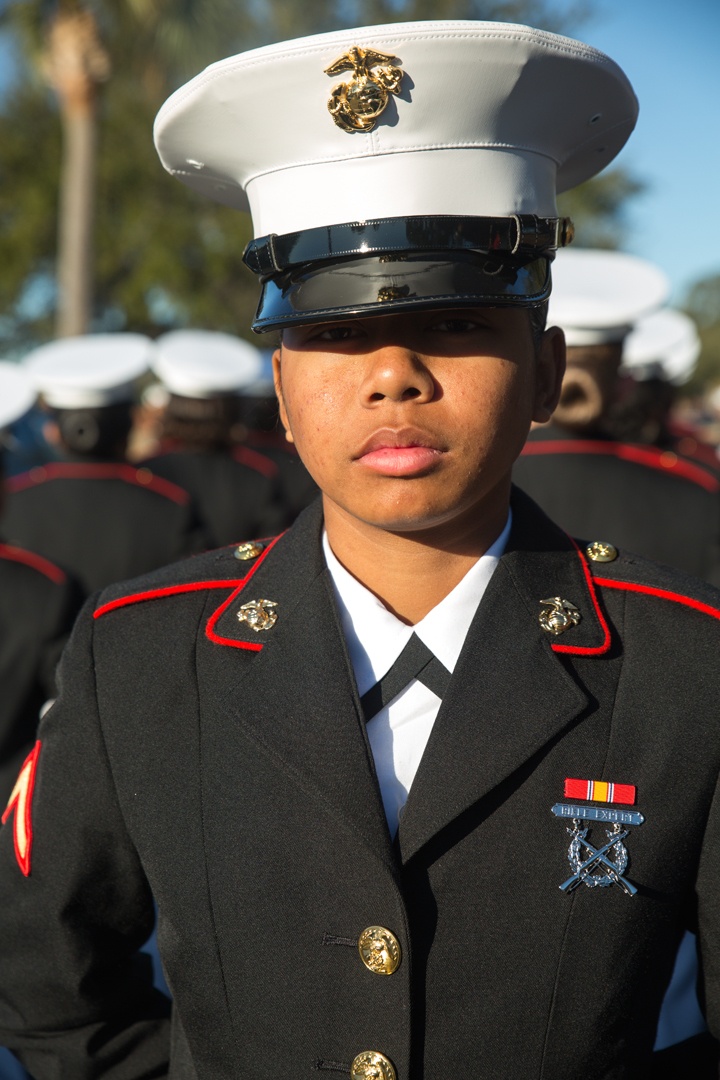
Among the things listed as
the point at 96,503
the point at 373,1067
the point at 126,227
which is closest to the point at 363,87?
the point at 373,1067

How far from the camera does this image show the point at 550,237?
6.26 ft

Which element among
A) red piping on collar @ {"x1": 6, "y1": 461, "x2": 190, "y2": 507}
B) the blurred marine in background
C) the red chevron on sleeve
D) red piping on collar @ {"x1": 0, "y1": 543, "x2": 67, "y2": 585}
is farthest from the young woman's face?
red piping on collar @ {"x1": 6, "y1": 461, "x2": 190, "y2": 507}

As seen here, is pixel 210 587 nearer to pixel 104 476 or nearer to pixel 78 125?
pixel 104 476

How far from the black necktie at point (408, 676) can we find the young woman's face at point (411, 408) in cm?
20

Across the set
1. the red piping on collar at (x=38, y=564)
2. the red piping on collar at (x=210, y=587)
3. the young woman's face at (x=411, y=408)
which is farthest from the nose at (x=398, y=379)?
the red piping on collar at (x=38, y=564)

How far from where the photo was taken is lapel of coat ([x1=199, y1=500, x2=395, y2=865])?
1816mm

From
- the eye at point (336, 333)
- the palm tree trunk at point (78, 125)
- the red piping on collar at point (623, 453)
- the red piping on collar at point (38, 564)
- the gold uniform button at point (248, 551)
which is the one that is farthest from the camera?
the palm tree trunk at point (78, 125)

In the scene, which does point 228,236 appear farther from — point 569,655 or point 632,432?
point 569,655

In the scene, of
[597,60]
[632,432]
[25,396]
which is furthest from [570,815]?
[25,396]

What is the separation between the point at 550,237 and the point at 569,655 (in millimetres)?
629

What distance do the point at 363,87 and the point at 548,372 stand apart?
1.70 feet

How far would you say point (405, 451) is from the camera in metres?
1.74

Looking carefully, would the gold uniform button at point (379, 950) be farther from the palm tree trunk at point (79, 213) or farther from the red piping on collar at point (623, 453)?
the palm tree trunk at point (79, 213)

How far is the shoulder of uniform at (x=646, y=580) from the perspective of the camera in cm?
197
